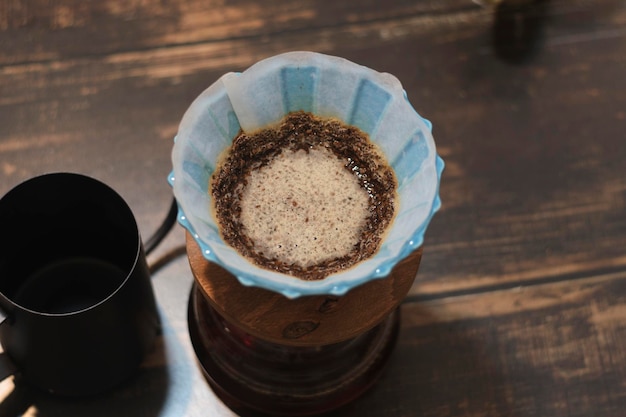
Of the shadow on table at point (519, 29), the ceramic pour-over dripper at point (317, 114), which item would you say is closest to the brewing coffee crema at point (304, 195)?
Result: the ceramic pour-over dripper at point (317, 114)

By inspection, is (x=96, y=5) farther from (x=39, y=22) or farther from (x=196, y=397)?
(x=196, y=397)

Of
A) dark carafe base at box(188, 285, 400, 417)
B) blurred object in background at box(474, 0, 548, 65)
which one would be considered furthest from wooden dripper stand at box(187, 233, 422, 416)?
blurred object in background at box(474, 0, 548, 65)

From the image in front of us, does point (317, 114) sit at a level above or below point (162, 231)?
above

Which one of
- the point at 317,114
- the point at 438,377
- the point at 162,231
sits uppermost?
the point at 317,114

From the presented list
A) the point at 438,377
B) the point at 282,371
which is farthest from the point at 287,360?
the point at 438,377

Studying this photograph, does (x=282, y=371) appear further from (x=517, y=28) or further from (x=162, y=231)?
(x=517, y=28)

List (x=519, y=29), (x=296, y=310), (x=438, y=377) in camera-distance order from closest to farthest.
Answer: (x=296, y=310) → (x=438, y=377) → (x=519, y=29)

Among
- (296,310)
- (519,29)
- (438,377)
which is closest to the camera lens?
(296,310)

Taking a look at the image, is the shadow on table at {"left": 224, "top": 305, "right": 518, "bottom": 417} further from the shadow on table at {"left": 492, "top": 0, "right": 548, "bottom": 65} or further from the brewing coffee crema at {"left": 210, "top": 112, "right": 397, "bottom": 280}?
the shadow on table at {"left": 492, "top": 0, "right": 548, "bottom": 65}
